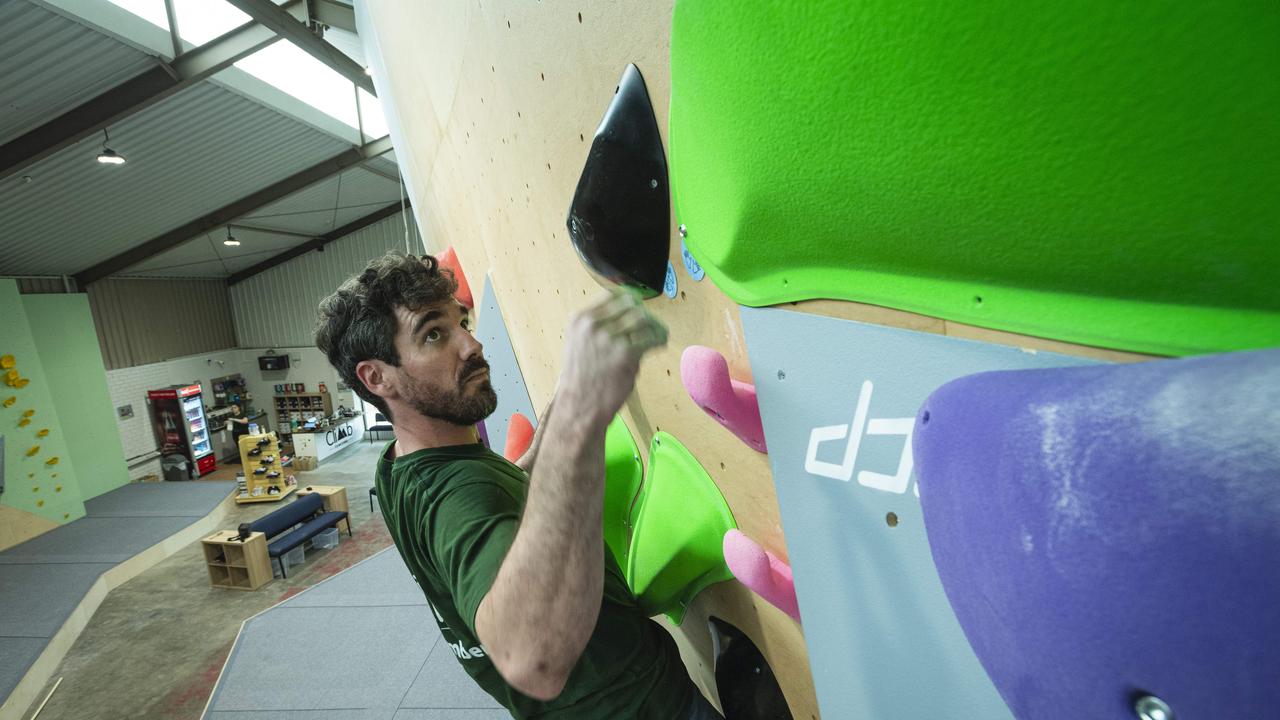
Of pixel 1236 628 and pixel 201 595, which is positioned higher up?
pixel 1236 628

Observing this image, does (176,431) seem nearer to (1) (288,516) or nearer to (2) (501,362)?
(1) (288,516)

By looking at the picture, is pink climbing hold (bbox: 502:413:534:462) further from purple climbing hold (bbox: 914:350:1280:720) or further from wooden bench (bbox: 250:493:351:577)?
wooden bench (bbox: 250:493:351:577)

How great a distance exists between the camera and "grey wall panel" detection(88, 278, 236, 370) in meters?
11.4

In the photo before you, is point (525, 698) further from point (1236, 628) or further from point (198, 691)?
point (198, 691)

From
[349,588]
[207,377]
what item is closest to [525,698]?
[349,588]

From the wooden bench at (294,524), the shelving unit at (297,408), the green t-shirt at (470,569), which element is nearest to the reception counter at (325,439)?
the shelving unit at (297,408)

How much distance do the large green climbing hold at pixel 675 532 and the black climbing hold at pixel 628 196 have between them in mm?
422

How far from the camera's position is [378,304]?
1.43 metres

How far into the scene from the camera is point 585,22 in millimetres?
870

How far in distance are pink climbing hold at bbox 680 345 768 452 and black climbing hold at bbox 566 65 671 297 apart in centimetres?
21

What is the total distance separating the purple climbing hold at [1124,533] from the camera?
29 centimetres

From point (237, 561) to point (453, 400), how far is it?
7585 millimetres

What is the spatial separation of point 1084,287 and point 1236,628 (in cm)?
25

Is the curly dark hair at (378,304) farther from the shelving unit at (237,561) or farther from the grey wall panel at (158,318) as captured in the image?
the grey wall panel at (158,318)
